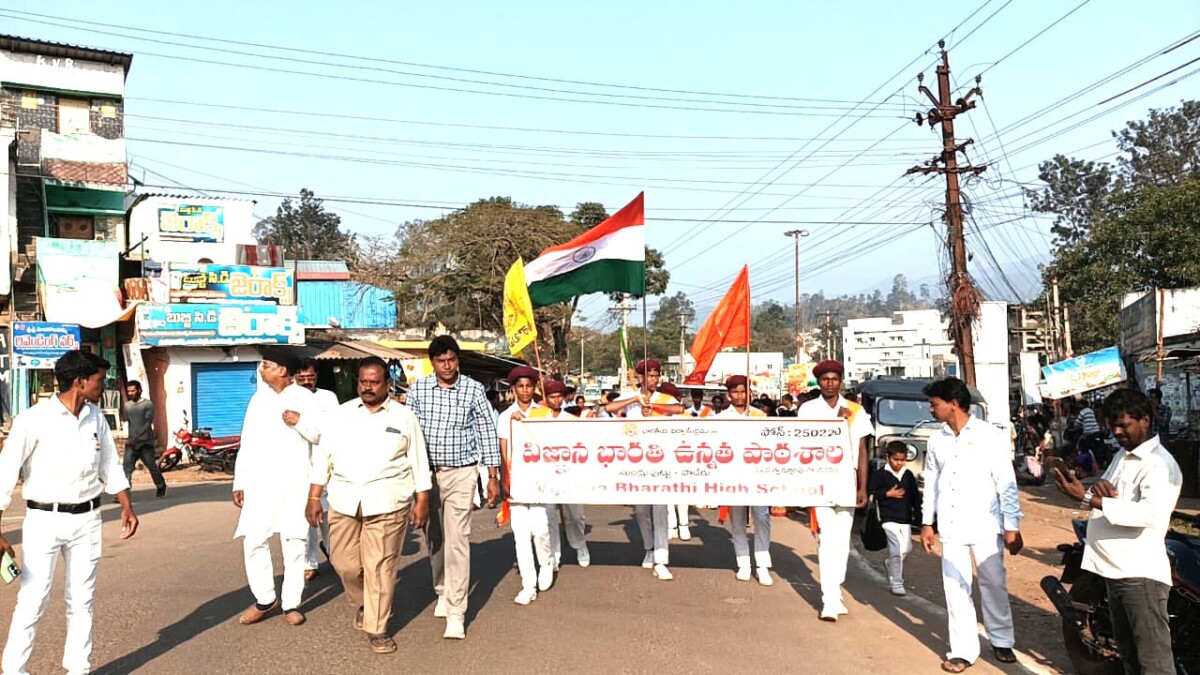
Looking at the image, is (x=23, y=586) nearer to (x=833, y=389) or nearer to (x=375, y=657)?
(x=375, y=657)

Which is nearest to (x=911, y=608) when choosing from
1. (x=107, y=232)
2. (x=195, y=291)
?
(x=195, y=291)

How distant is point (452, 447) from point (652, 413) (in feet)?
10.5

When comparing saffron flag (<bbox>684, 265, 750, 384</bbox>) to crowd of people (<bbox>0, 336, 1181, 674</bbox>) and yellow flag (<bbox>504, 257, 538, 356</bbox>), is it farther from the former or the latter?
crowd of people (<bbox>0, 336, 1181, 674</bbox>)

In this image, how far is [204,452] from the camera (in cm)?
2061

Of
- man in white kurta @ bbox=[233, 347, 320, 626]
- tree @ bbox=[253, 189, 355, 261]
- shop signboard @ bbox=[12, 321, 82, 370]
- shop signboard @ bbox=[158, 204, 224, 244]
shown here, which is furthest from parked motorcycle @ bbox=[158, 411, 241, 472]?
tree @ bbox=[253, 189, 355, 261]

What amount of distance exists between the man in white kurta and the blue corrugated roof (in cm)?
3222

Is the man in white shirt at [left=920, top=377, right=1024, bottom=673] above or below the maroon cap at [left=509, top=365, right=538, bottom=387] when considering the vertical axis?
below

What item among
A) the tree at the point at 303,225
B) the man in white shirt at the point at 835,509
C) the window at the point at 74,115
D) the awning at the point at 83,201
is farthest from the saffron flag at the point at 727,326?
the tree at the point at 303,225

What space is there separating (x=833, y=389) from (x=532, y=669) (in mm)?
3502

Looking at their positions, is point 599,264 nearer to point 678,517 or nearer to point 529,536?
point 678,517

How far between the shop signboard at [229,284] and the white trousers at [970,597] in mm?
21986

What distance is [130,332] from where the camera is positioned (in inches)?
932

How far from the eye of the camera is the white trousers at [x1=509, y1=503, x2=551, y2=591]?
25.0 feet

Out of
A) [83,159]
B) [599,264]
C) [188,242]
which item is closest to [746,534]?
[599,264]
